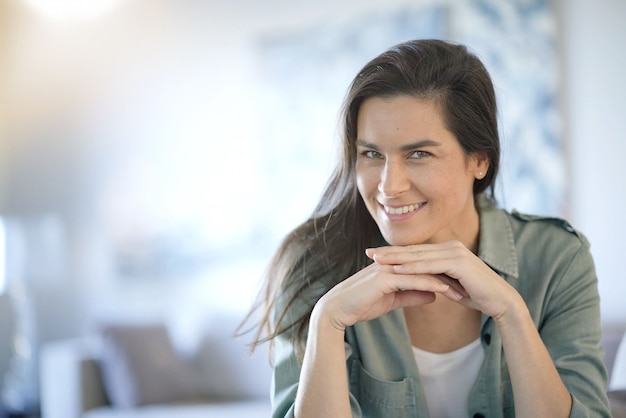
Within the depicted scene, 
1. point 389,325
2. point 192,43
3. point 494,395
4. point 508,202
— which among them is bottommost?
point 494,395

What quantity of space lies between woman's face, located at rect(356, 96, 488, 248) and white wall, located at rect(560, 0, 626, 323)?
2.03 meters

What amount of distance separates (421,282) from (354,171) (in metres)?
0.32

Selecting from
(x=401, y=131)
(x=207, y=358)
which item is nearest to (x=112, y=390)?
(x=207, y=358)

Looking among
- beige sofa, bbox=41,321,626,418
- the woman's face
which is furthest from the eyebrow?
beige sofa, bbox=41,321,626,418

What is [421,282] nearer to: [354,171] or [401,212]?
[401,212]

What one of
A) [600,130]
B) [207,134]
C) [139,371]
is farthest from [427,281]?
[207,134]

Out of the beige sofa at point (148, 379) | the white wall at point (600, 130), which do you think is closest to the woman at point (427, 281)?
the white wall at point (600, 130)

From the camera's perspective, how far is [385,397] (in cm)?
173

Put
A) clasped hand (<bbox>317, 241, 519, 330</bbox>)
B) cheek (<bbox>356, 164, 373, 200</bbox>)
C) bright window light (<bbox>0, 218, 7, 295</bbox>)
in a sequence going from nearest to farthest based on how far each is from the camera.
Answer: clasped hand (<bbox>317, 241, 519, 330</bbox>)
cheek (<bbox>356, 164, 373, 200</bbox>)
bright window light (<bbox>0, 218, 7, 295</bbox>)

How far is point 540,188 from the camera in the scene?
372 centimetres

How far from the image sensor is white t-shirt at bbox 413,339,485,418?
5.77 feet

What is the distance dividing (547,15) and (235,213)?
195cm

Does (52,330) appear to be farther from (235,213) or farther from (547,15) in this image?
(547,15)

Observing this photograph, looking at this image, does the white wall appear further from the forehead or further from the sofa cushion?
the forehead
